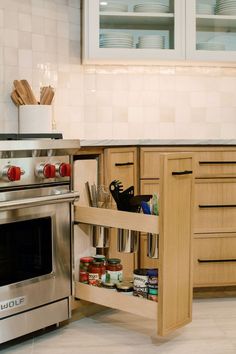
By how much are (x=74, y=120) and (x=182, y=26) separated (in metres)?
0.87

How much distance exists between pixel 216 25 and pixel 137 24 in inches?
19.8

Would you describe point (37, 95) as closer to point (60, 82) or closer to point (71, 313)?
point (60, 82)

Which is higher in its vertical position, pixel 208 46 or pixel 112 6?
pixel 112 6

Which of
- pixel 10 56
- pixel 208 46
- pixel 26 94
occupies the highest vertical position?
pixel 208 46

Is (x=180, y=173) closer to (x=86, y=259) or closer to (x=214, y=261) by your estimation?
(x=86, y=259)

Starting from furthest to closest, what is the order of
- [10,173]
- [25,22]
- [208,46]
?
[208,46] < [25,22] < [10,173]

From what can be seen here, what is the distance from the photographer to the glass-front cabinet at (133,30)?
331 centimetres

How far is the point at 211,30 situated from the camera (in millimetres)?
3510

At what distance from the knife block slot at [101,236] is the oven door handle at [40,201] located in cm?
23

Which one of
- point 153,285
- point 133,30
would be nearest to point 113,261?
point 153,285

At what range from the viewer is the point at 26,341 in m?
2.42

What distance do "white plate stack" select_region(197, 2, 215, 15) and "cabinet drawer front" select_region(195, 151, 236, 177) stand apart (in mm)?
997

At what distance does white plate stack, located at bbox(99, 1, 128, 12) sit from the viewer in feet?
11.0

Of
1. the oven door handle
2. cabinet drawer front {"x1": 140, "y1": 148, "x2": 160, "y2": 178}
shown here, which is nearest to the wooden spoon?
cabinet drawer front {"x1": 140, "y1": 148, "x2": 160, "y2": 178}
